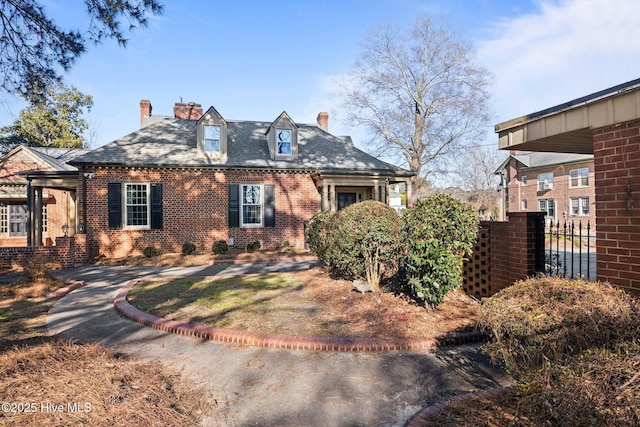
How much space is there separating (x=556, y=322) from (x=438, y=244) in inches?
103

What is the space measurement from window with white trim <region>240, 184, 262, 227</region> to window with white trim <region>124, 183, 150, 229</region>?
3.99 metres

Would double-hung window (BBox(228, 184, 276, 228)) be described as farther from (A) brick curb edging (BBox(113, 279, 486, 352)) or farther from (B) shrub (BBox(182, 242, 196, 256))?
(A) brick curb edging (BBox(113, 279, 486, 352))

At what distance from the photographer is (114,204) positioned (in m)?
14.3

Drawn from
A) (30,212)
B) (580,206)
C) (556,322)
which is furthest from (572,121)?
(580,206)

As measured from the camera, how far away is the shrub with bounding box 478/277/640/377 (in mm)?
2527

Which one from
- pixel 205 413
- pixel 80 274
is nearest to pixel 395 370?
pixel 205 413

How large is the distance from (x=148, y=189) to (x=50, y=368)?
12.6 meters

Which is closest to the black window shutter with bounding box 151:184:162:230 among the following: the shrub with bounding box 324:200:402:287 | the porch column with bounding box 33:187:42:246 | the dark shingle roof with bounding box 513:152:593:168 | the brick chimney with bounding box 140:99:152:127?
the porch column with bounding box 33:187:42:246

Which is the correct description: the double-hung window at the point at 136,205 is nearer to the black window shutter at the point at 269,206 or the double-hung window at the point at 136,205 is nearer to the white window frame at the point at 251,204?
the white window frame at the point at 251,204

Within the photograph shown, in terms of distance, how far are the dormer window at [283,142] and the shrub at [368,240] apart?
402 inches

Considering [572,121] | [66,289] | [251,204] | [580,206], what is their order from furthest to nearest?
1. [580,206]
2. [251,204]
3. [66,289]
4. [572,121]

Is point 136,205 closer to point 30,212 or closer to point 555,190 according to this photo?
point 30,212

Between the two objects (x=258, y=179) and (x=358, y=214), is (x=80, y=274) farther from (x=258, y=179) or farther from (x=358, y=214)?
(x=358, y=214)

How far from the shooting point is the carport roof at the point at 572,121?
11.1 ft
